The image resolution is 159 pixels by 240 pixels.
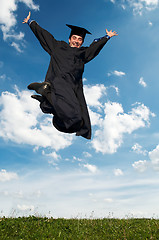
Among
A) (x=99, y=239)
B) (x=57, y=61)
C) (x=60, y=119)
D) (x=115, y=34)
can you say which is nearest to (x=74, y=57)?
(x=57, y=61)

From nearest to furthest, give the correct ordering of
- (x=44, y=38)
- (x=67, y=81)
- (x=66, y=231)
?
(x=67, y=81) < (x=44, y=38) < (x=66, y=231)

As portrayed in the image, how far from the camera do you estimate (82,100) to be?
7406 mm

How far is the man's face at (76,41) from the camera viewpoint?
7.36m

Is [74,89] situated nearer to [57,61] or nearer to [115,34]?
[57,61]

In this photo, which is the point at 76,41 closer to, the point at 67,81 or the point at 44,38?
the point at 44,38

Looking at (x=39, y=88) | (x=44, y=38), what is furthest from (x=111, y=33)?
(x=39, y=88)

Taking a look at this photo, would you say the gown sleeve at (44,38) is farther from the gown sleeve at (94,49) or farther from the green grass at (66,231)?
the green grass at (66,231)

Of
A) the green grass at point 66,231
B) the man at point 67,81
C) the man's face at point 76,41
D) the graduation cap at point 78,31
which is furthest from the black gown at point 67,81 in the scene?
the green grass at point 66,231

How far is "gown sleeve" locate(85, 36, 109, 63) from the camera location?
7.38m

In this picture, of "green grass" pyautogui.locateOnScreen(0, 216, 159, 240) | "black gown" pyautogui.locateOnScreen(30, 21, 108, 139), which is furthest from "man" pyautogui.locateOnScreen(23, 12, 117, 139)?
"green grass" pyautogui.locateOnScreen(0, 216, 159, 240)

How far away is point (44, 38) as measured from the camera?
7531mm

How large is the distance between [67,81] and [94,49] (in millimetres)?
1324

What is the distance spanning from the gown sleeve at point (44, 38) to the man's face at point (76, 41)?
0.49 m

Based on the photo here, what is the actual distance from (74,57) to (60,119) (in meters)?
1.93
